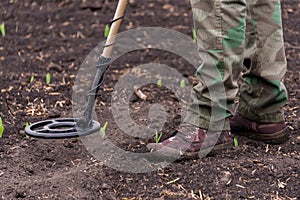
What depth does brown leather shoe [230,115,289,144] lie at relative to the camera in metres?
3.04

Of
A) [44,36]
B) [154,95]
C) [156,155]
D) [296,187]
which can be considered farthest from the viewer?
[44,36]

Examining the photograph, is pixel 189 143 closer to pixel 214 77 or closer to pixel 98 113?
pixel 214 77

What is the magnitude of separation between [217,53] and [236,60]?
0.36ft

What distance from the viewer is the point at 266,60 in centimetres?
297

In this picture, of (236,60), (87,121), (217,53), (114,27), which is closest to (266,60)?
(236,60)

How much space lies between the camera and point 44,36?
15.6ft

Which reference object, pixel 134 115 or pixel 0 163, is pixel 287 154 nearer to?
pixel 134 115

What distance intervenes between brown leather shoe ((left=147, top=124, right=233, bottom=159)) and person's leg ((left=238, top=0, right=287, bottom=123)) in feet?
1.07

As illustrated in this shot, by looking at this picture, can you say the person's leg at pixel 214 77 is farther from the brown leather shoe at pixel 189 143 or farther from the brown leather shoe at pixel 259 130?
the brown leather shoe at pixel 259 130

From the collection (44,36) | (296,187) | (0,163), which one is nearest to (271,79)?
(296,187)

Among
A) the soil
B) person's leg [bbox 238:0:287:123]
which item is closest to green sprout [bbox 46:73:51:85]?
the soil

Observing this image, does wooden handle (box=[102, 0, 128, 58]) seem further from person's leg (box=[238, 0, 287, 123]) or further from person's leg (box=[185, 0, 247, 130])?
person's leg (box=[238, 0, 287, 123])

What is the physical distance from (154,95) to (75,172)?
3.61 feet

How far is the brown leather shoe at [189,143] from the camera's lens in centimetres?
282
